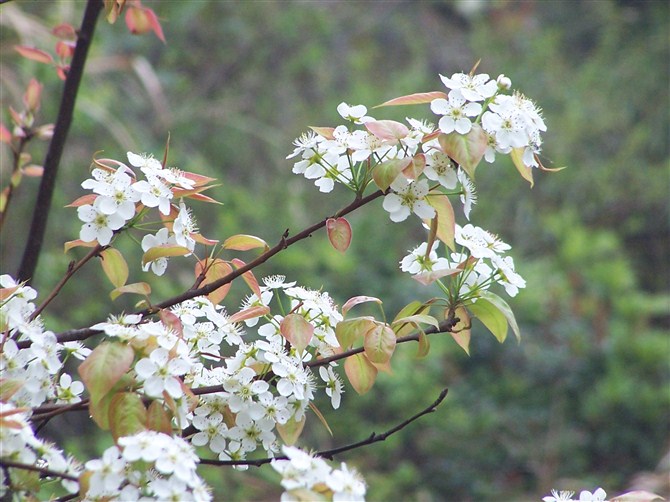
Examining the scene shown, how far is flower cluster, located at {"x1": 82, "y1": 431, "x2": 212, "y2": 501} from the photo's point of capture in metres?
0.68

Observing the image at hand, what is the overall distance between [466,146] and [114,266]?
407 mm

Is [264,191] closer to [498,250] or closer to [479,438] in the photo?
[479,438]

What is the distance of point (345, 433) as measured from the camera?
290cm

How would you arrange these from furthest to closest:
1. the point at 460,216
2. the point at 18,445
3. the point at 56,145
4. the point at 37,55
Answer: the point at 460,216
the point at 37,55
the point at 56,145
the point at 18,445

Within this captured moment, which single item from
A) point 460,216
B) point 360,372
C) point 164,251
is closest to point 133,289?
point 164,251

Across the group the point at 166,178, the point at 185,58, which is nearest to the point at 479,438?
the point at 166,178

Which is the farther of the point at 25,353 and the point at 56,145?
the point at 56,145

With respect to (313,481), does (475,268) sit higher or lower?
higher

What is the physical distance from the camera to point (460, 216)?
342cm

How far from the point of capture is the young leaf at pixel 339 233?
881 mm

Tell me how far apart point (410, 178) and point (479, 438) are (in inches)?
88.2

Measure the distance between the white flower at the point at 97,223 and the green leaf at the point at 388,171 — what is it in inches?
10.2

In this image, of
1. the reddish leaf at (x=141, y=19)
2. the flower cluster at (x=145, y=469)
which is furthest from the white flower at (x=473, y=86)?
the reddish leaf at (x=141, y=19)

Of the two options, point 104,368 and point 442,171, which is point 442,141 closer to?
point 442,171
